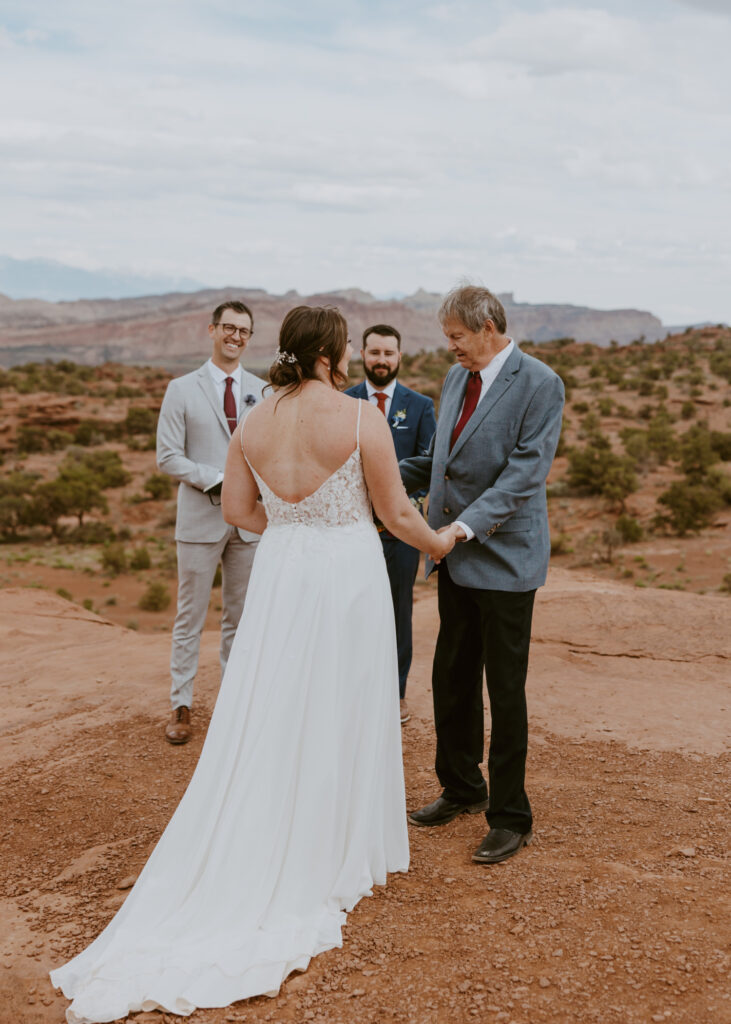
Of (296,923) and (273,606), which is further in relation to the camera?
(273,606)

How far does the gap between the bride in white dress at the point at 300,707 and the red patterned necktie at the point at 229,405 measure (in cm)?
192


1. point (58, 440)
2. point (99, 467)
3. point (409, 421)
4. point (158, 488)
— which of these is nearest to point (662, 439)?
point (158, 488)

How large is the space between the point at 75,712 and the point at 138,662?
130 centimetres

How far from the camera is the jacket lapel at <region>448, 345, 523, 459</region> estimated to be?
370cm

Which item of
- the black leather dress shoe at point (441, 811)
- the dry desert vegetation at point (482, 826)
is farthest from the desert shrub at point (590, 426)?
the black leather dress shoe at point (441, 811)

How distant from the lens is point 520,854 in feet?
12.3

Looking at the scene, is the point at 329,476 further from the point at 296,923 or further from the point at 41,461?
the point at 41,461

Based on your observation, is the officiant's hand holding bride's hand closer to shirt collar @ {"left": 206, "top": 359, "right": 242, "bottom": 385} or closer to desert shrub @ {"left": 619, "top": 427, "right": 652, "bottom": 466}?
shirt collar @ {"left": 206, "top": 359, "right": 242, "bottom": 385}

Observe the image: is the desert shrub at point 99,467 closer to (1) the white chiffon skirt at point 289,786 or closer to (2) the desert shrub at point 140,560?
(2) the desert shrub at point 140,560

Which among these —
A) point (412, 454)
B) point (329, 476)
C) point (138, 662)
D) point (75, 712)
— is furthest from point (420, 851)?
point (138, 662)

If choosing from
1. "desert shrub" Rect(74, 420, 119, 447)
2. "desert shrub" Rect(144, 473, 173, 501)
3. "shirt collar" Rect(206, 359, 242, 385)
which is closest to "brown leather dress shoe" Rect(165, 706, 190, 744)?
"shirt collar" Rect(206, 359, 242, 385)

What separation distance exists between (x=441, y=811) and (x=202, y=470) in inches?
92.5

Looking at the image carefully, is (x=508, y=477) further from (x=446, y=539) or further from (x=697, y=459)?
(x=697, y=459)

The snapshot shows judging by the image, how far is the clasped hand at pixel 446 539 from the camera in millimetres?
3543
